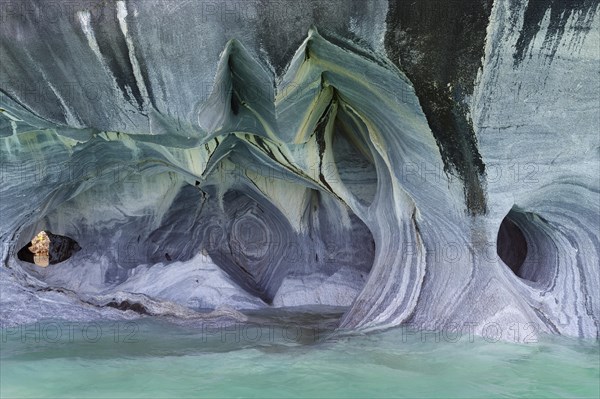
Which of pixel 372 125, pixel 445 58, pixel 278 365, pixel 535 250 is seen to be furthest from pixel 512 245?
pixel 278 365

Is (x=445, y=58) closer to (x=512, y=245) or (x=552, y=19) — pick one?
(x=552, y=19)

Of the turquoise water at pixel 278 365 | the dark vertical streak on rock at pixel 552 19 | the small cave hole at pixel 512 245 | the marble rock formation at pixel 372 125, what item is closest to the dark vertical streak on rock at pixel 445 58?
the marble rock formation at pixel 372 125

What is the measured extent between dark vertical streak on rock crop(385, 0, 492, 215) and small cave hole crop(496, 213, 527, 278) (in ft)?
3.94

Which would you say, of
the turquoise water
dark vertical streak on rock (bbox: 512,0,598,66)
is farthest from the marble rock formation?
the turquoise water

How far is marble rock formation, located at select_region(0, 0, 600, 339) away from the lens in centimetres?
276

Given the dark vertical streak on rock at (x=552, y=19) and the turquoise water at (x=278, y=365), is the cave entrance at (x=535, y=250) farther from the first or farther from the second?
the dark vertical streak on rock at (x=552, y=19)

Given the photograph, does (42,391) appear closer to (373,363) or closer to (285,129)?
(373,363)

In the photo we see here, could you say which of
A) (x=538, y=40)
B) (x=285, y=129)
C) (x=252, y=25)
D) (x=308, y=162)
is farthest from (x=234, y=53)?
(x=538, y=40)

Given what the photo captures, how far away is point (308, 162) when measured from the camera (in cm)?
394

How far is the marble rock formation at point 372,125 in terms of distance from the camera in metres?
2.76

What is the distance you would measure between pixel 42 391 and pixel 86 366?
0.37 metres

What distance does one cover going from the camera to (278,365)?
7.80 ft

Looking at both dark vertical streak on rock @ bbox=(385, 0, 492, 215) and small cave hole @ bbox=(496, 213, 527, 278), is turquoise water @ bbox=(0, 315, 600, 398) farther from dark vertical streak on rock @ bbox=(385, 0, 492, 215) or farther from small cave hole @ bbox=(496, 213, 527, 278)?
small cave hole @ bbox=(496, 213, 527, 278)

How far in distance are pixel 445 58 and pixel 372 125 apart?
0.77m
